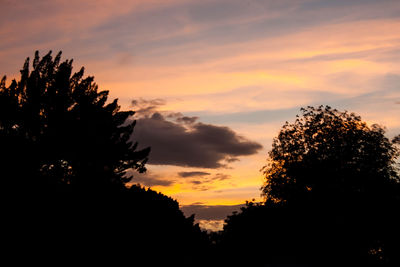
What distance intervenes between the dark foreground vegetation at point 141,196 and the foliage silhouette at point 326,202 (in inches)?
4.4

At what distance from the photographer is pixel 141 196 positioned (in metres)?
18.6

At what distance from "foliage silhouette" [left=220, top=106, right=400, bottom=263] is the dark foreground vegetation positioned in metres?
0.11

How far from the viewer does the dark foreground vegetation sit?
15.1 meters

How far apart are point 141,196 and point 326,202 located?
30768mm

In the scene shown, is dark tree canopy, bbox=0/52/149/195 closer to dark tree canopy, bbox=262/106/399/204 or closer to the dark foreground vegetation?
the dark foreground vegetation

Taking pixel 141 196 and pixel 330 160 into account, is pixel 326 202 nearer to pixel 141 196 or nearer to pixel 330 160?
pixel 330 160

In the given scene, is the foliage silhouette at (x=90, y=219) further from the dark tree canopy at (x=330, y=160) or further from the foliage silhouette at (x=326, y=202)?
the dark tree canopy at (x=330, y=160)

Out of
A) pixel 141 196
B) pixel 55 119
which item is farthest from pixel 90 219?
pixel 55 119

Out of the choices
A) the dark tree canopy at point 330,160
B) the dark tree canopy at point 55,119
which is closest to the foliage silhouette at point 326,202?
the dark tree canopy at point 330,160

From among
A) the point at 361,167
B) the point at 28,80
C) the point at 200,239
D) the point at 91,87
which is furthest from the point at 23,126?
the point at 361,167

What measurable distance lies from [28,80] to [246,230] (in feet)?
76.9

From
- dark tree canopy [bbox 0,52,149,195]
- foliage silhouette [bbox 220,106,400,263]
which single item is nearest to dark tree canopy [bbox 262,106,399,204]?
foliage silhouette [bbox 220,106,400,263]

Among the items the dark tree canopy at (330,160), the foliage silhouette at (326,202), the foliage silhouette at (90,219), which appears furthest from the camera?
the dark tree canopy at (330,160)

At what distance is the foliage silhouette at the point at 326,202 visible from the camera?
34.8 meters
